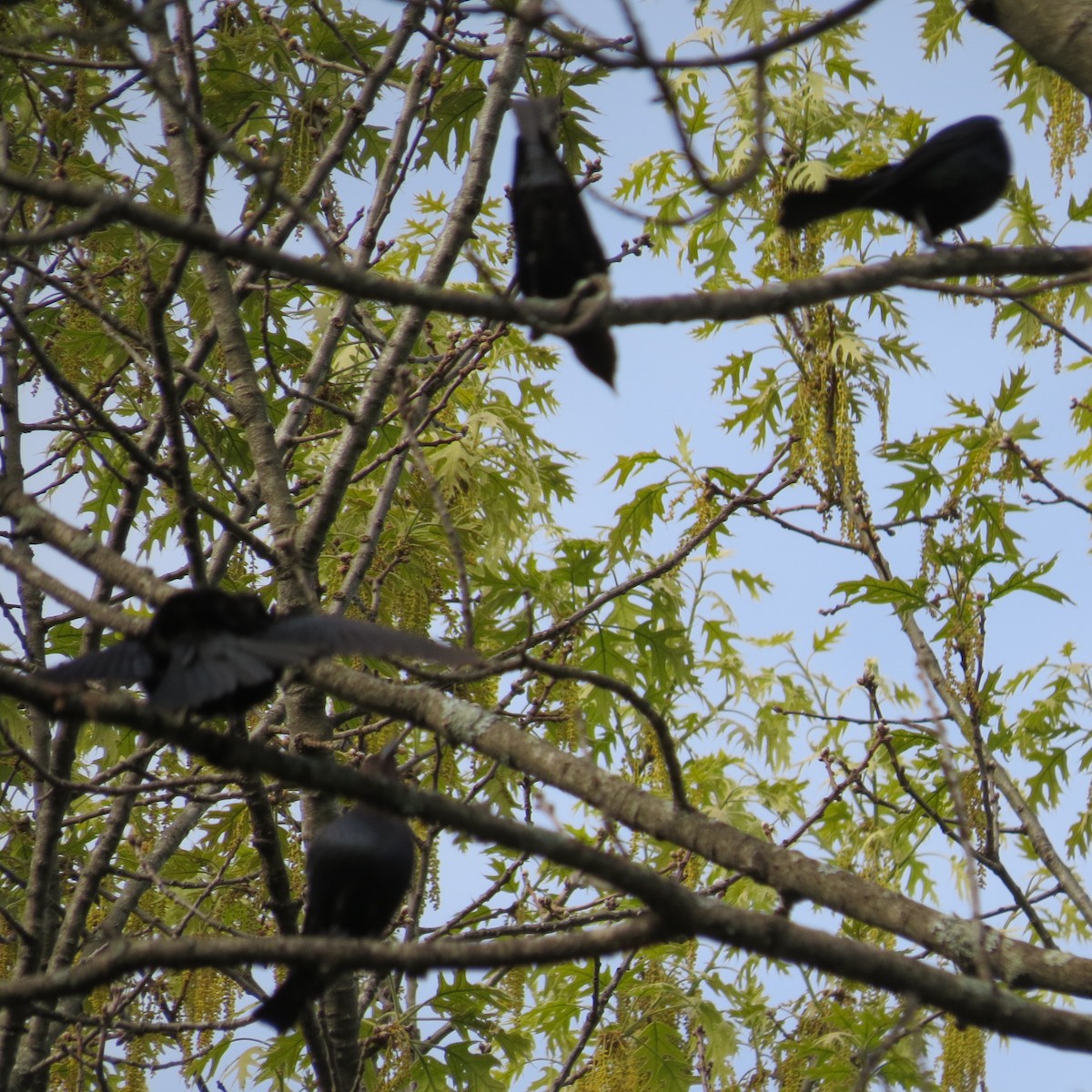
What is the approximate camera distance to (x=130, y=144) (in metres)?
5.76

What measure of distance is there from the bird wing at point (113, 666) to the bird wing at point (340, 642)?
20 centimetres

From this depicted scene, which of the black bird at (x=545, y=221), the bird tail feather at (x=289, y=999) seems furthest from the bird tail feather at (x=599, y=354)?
the bird tail feather at (x=289, y=999)

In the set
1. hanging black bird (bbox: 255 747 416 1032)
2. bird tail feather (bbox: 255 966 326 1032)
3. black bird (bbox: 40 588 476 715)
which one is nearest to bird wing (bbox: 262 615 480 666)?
black bird (bbox: 40 588 476 715)

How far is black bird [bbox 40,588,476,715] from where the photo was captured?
5.82ft

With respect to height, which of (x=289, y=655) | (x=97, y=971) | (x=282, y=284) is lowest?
(x=97, y=971)

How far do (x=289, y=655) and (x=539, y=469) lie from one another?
183 inches

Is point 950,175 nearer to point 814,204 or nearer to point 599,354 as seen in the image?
point 814,204

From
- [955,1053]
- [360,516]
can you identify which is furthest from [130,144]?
[955,1053]

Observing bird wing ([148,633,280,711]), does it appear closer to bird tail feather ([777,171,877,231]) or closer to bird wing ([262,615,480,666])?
bird wing ([262,615,480,666])

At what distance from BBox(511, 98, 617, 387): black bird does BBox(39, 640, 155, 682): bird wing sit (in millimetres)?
1653

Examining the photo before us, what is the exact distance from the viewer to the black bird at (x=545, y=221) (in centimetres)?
315

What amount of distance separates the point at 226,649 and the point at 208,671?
64mm

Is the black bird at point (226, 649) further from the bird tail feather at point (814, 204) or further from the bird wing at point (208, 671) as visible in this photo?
the bird tail feather at point (814, 204)

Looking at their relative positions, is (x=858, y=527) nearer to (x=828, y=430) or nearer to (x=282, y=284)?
(x=828, y=430)
